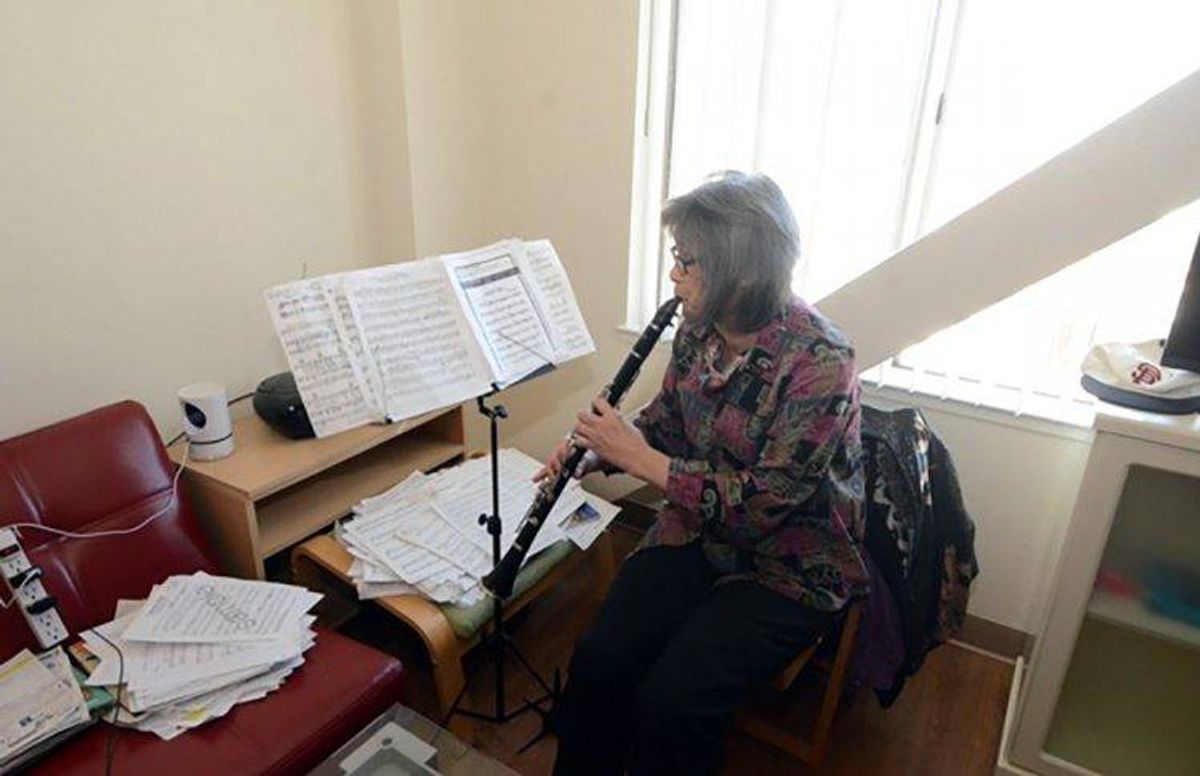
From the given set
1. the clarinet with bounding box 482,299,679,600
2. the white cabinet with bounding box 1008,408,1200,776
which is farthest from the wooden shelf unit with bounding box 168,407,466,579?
the white cabinet with bounding box 1008,408,1200,776

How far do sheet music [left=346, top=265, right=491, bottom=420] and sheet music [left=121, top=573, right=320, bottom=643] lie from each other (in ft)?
1.41

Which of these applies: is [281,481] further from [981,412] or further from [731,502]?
[981,412]

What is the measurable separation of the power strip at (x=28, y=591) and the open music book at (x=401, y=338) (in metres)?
0.53

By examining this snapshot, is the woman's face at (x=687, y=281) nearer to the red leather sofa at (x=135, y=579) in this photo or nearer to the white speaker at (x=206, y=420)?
the red leather sofa at (x=135, y=579)

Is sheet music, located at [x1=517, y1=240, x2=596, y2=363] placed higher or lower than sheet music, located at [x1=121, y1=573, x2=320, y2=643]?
higher

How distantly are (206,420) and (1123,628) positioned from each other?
1978 millimetres

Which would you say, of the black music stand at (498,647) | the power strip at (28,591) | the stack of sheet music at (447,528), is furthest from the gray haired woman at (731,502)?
the power strip at (28,591)

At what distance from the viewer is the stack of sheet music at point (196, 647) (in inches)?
45.7

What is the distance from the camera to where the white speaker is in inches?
59.9

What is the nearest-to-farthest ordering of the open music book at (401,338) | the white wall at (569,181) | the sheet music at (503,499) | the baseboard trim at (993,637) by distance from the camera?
1. the open music book at (401,338)
2. the sheet music at (503,499)
3. the white wall at (569,181)
4. the baseboard trim at (993,637)

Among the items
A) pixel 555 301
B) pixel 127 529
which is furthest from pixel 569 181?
pixel 127 529

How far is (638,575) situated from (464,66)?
1.67 meters

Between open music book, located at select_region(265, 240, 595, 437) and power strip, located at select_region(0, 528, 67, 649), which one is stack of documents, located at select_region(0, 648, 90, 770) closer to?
power strip, located at select_region(0, 528, 67, 649)

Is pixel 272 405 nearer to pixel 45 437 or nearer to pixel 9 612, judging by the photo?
pixel 45 437
